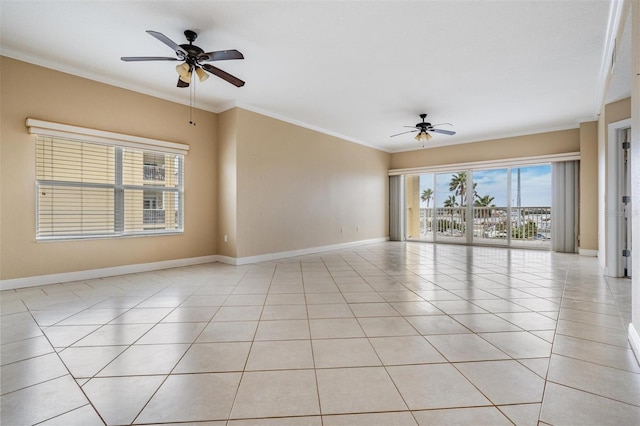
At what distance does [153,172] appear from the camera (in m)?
4.81

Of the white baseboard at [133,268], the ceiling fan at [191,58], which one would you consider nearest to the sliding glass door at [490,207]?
the white baseboard at [133,268]

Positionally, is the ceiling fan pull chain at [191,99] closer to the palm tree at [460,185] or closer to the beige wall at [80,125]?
the beige wall at [80,125]

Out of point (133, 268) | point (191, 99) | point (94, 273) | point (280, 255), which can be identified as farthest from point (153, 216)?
point (280, 255)

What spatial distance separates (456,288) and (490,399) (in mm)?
2254

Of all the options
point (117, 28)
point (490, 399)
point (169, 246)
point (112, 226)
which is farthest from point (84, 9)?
point (490, 399)

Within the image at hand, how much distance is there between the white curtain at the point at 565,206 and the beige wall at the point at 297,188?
4.20 m

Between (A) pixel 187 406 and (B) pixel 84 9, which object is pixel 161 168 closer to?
(B) pixel 84 9

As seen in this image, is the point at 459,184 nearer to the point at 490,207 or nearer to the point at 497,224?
the point at 490,207

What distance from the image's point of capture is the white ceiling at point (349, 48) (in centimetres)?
278

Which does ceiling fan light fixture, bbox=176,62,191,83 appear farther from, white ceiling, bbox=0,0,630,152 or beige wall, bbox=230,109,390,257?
beige wall, bbox=230,109,390,257

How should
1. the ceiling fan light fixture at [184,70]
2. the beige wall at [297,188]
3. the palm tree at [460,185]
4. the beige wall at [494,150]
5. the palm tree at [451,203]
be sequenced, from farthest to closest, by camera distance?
the palm tree at [451,203], the palm tree at [460,185], the beige wall at [494,150], the beige wall at [297,188], the ceiling fan light fixture at [184,70]

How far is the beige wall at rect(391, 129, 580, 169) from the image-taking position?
6.61 metres

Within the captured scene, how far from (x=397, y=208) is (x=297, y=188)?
4.01 metres

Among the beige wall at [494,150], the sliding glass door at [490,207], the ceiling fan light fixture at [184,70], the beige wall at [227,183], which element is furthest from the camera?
the sliding glass door at [490,207]
